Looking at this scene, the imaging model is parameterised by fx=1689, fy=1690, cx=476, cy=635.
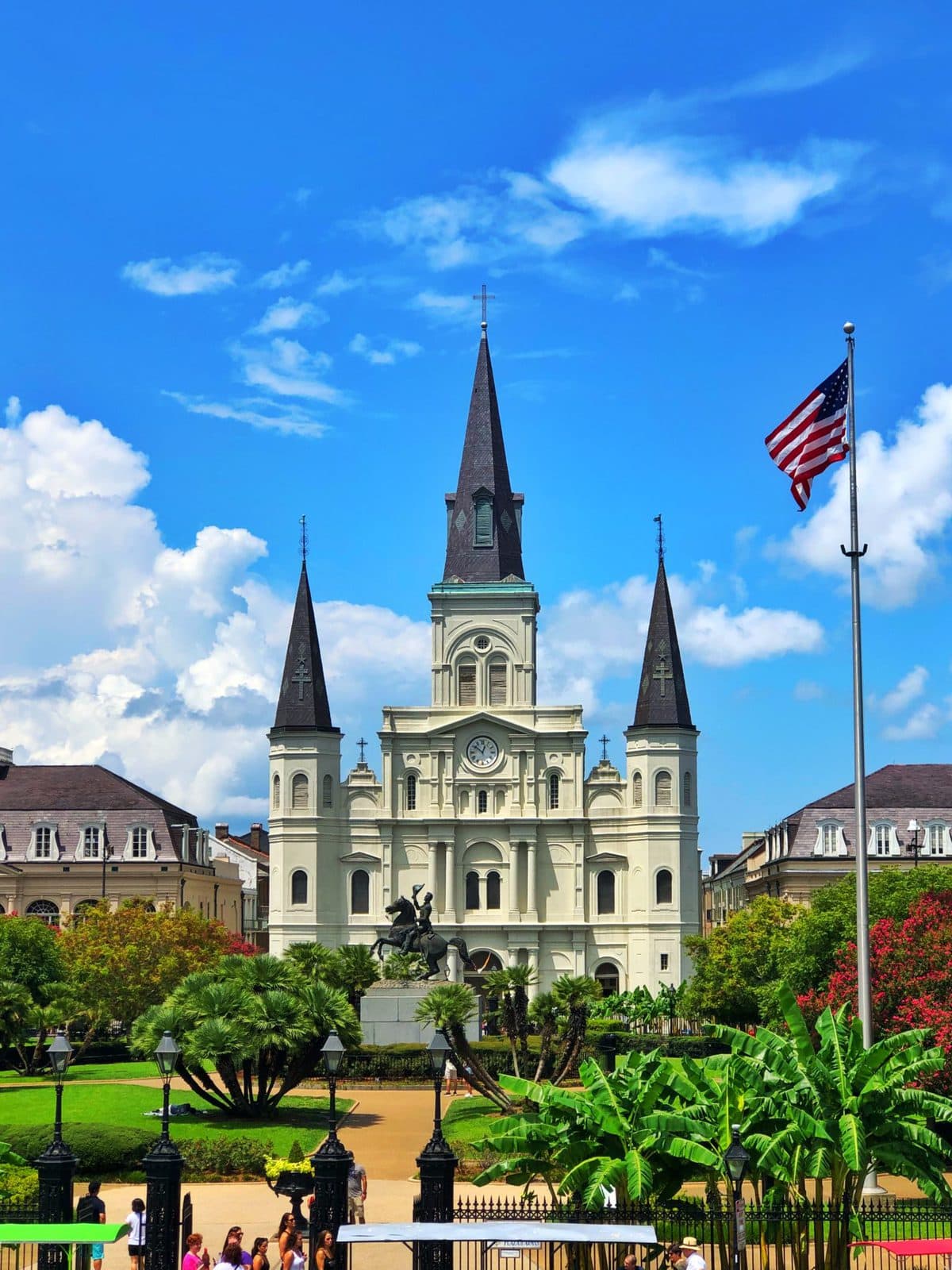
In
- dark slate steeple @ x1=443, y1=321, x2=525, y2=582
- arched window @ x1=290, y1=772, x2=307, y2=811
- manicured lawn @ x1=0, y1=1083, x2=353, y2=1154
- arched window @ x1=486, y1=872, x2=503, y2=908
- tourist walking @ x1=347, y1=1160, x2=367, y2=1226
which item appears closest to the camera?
tourist walking @ x1=347, y1=1160, x2=367, y2=1226

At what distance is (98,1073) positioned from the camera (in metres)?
57.3

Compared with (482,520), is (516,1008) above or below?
below

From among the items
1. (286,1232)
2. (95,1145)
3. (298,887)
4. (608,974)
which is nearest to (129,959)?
(95,1145)

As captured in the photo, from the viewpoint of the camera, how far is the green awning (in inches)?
848

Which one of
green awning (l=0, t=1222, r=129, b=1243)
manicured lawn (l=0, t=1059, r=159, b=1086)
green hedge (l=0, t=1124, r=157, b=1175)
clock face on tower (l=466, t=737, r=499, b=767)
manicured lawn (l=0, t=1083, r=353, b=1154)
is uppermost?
clock face on tower (l=466, t=737, r=499, b=767)

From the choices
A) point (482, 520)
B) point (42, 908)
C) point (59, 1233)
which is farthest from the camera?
point (482, 520)

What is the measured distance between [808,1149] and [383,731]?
242 ft

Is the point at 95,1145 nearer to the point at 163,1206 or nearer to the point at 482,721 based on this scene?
the point at 163,1206

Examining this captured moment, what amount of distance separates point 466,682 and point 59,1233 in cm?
7902

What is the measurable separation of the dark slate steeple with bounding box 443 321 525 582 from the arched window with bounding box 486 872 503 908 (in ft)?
58.5

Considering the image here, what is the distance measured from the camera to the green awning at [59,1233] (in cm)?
2155

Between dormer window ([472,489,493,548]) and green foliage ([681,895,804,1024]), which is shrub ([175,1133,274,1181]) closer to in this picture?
green foliage ([681,895,804,1024])

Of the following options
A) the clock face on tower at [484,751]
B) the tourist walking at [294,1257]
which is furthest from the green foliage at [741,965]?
the tourist walking at [294,1257]

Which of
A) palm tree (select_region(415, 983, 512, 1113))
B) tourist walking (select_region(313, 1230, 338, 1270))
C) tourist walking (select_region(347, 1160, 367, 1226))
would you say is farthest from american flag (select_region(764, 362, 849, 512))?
palm tree (select_region(415, 983, 512, 1113))
